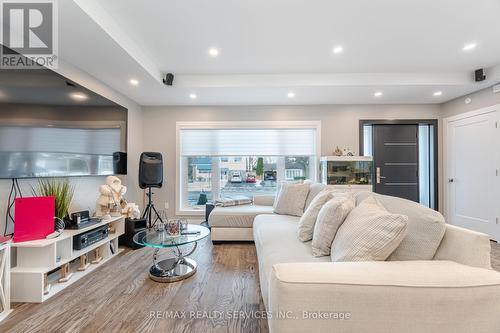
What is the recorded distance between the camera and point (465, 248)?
1.04 meters

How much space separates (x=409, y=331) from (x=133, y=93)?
4.09m

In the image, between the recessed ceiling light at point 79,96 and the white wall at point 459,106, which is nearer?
the recessed ceiling light at point 79,96

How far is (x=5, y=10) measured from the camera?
5.63 feet

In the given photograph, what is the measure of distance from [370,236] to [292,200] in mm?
1780

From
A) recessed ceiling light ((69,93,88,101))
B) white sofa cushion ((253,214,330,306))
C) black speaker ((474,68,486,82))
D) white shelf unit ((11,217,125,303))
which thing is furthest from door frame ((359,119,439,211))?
white shelf unit ((11,217,125,303))

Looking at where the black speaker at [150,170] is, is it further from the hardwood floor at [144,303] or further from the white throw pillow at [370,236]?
the white throw pillow at [370,236]

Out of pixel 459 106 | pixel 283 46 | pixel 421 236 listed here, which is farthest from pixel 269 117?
pixel 421 236

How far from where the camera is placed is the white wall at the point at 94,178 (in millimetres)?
2018

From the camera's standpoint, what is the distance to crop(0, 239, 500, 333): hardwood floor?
1.50 meters

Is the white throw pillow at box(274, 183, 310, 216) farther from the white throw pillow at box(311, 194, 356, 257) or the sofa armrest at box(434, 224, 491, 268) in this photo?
the sofa armrest at box(434, 224, 491, 268)

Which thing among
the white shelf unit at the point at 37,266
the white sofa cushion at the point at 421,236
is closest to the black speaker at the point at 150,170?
the white shelf unit at the point at 37,266

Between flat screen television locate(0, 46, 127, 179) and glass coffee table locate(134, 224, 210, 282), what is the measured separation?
1.07 meters

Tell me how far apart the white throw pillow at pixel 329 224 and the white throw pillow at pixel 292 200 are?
131 cm

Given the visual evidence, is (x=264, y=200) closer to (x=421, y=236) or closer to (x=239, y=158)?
(x=239, y=158)
